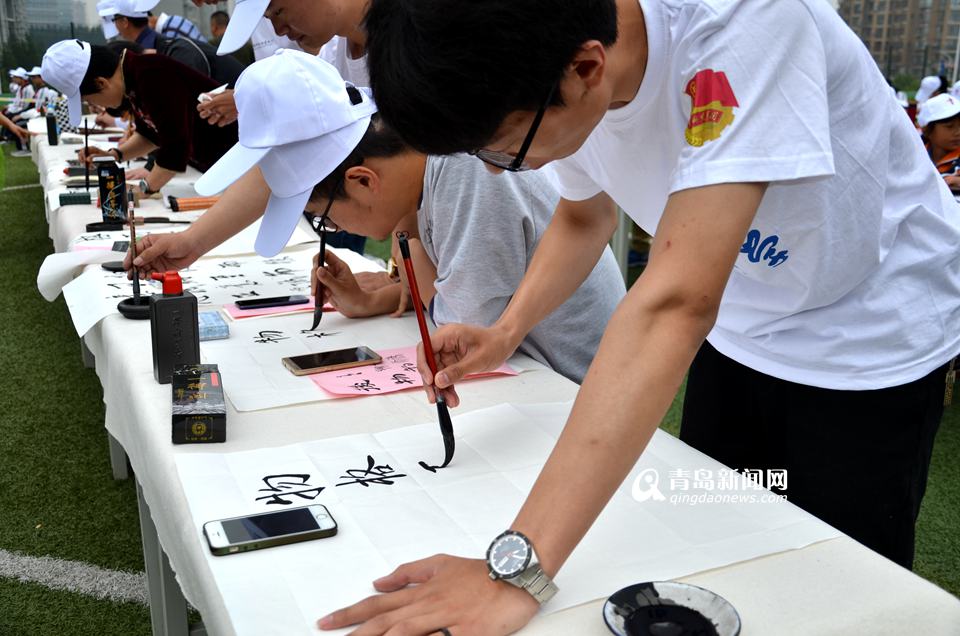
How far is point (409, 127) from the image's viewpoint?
67 centimetres

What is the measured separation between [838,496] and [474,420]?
0.43m

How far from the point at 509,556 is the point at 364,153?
0.85 metres

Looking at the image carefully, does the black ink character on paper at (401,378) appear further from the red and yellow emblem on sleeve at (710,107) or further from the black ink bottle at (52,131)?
the black ink bottle at (52,131)

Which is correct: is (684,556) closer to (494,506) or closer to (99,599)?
(494,506)

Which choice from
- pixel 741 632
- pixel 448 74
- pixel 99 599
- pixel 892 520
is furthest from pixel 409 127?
pixel 99 599

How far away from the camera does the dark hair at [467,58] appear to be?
2.02ft

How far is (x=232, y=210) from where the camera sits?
175 cm

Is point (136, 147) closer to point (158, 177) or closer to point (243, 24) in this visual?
point (158, 177)

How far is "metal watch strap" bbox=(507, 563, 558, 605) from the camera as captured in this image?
639 mm

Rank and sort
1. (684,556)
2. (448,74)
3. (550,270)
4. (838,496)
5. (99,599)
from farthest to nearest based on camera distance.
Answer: (99,599), (550,270), (838,496), (684,556), (448,74)

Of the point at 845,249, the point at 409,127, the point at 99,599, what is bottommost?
the point at 99,599

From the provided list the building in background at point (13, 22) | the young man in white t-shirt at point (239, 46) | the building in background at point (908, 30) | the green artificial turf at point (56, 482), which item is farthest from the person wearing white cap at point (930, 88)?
the building in background at point (13, 22)

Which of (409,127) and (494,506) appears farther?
(494,506)

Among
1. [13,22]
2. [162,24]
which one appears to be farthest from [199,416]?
[13,22]
